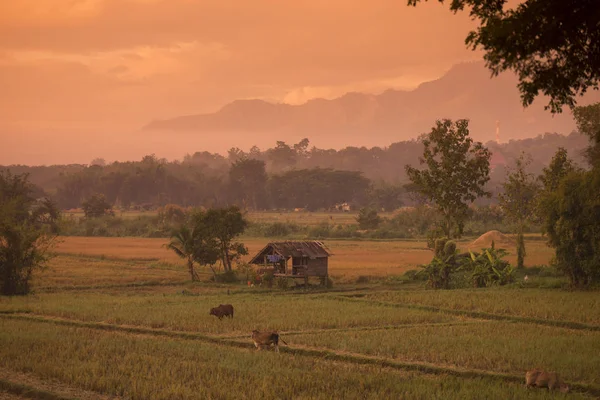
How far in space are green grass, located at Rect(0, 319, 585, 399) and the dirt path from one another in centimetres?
25

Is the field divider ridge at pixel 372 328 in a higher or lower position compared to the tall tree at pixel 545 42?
lower

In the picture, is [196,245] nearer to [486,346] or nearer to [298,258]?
[298,258]

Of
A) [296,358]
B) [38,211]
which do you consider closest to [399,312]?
[296,358]

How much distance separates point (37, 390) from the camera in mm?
15531

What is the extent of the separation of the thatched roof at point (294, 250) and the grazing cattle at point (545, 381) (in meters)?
22.8

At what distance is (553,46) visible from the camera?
1341 cm

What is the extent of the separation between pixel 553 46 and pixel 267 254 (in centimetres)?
2796

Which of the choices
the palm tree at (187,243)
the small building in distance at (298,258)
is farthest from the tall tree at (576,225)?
the palm tree at (187,243)

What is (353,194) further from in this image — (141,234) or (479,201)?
(141,234)

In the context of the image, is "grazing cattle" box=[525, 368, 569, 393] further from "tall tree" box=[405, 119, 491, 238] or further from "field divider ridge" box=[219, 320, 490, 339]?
"tall tree" box=[405, 119, 491, 238]

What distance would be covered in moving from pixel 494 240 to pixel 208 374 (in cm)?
4516

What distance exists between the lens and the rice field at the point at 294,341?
52.2 feet

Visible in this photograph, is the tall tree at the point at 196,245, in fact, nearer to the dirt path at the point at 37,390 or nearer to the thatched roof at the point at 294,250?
the thatched roof at the point at 294,250

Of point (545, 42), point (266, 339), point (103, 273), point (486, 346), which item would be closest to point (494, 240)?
point (103, 273)
